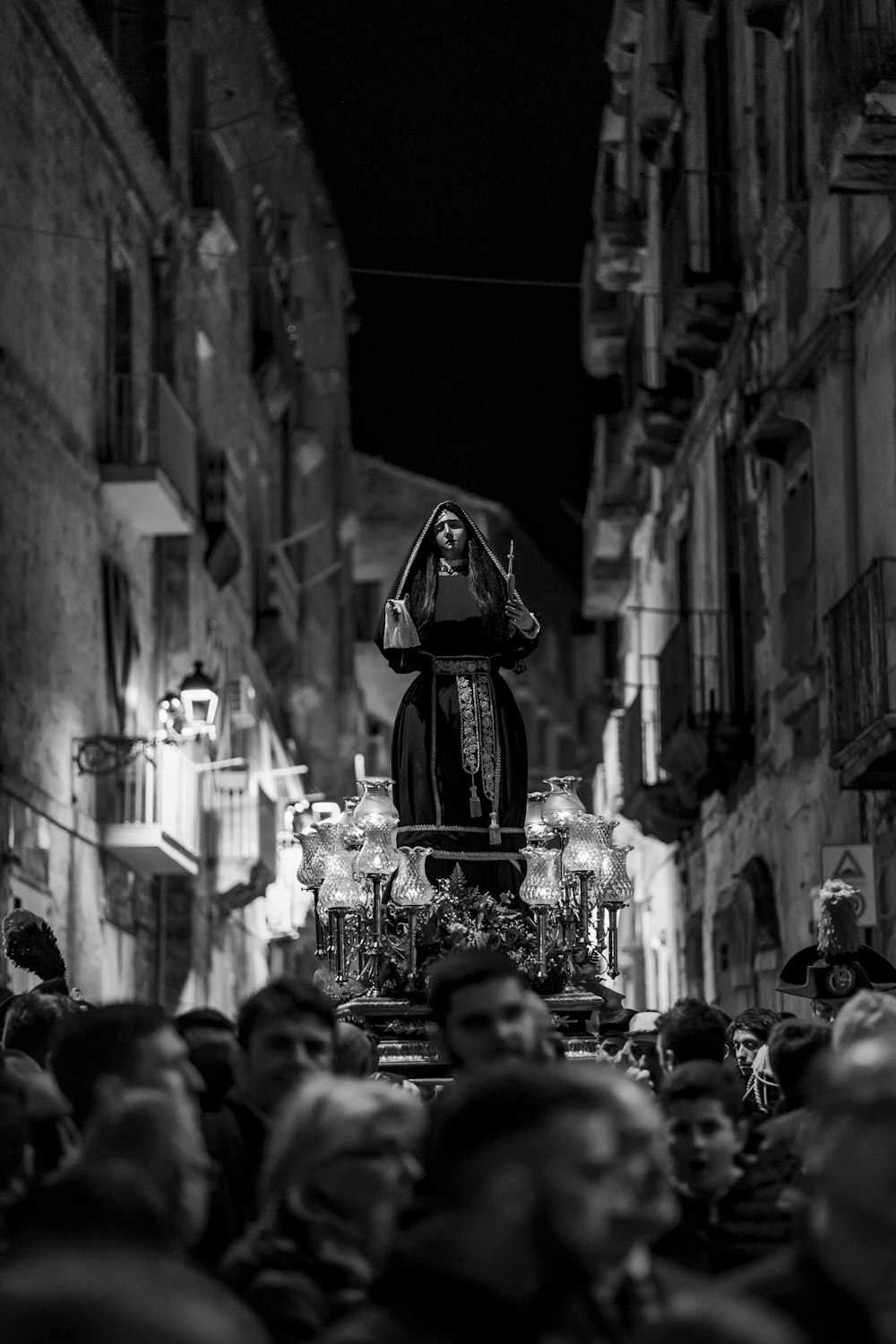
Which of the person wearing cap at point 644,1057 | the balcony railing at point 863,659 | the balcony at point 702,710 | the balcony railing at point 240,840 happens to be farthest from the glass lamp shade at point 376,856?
the balcony railing at point 240,840

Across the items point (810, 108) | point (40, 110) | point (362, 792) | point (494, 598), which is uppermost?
point (40, 110)

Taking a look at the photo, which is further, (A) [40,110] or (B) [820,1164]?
(A) [40,110]

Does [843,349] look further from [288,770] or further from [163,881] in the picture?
[288,770]

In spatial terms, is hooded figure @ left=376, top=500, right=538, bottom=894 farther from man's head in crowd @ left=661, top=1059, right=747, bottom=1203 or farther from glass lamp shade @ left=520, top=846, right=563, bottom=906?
man's head in crowd @ left=661, top=1059, right=747, bottom=1203

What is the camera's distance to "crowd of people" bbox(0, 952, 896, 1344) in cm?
353

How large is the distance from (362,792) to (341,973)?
1.02 metres

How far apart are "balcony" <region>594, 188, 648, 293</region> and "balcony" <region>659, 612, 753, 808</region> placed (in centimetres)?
795

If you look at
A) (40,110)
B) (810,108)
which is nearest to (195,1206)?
(810,108)

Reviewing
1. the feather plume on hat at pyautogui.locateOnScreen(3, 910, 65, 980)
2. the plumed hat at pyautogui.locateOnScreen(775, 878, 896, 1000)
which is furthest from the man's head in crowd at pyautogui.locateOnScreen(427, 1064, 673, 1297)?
the plumed hat at pyautogui.locateOnScreen(775, 878, 896, 1000)

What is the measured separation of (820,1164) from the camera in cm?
406

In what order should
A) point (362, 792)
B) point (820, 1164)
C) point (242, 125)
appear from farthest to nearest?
point (242, 125)
point (362, 792)
point (820, 1164)

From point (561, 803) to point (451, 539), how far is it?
1.50 metres

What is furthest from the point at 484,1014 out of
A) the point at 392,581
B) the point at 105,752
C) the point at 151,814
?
the point at 392,581

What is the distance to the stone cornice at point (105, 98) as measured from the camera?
24.3m
